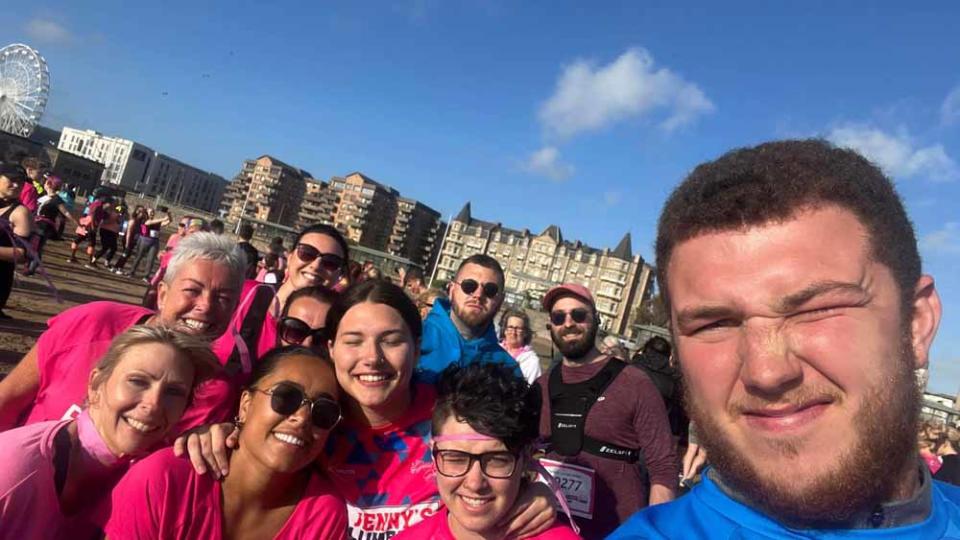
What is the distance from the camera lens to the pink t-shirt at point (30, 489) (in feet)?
6.84

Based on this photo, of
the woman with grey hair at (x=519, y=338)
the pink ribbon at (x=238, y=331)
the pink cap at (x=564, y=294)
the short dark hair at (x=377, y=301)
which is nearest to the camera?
the short dark hair at (x=377, y=301)

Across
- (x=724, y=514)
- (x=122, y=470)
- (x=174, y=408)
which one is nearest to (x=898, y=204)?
(x=724, y=514)

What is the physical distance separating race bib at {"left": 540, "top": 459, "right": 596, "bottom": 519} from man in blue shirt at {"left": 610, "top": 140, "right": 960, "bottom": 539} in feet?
7.78

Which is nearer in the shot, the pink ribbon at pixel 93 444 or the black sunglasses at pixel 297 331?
the pink ribbon at pixel 93 444

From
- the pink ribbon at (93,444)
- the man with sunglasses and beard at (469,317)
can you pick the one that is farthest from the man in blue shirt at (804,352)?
the man with sunglasses and beard at (469,317)

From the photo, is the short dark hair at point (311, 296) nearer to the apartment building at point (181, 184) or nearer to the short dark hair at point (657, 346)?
the short dark hair at point (657, 346)

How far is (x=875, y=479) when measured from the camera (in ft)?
4.70

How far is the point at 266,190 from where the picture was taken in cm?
13688

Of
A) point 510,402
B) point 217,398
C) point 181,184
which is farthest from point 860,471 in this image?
point 181,184

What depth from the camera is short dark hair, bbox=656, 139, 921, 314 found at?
5.22ft

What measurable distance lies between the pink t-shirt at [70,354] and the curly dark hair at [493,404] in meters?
1.57

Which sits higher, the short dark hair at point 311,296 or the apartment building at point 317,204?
the apartment building at point 317,204

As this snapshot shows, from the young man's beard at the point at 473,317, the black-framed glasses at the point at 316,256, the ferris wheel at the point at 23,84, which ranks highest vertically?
the ferris wheel at the point at 23,84

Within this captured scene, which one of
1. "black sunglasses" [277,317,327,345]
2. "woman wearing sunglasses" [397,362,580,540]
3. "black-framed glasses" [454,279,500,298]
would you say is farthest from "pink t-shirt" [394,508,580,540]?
"black-framed glasses" [454,279,500,298]
